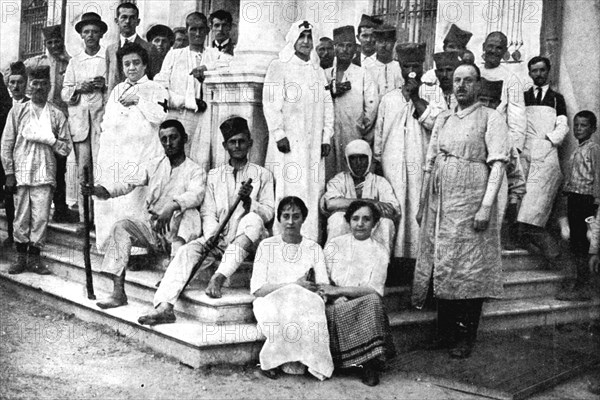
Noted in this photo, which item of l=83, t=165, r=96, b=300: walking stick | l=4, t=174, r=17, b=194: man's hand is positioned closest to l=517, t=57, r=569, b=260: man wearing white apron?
l=83, t=165, r=96, b=300: walking stick

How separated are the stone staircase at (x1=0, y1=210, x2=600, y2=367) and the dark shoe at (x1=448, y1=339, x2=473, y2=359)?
42 centimetres

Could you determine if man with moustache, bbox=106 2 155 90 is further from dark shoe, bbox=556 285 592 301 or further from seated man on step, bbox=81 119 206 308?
dark shoe, bbox=556 285 592 301

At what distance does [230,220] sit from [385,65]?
90.4 inches

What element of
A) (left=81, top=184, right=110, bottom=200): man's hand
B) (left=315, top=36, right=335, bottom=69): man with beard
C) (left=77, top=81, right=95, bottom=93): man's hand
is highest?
(left=315, top=36, right=335, bottom=69): man with beard

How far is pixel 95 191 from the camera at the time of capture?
19.7 feet

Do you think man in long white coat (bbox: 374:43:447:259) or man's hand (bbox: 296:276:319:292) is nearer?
man's hand (bbox: 296:276:319:292)

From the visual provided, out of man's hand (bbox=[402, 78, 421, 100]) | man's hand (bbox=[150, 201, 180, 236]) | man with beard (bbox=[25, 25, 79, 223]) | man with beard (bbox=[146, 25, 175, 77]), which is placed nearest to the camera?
man's hand (bbox=[150, 201, 180, 236])

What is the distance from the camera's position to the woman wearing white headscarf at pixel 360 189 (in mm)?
6211

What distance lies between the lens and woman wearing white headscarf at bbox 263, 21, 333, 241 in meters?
6.18

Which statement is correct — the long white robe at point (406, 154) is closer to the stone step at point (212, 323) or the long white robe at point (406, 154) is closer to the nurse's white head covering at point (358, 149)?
the nurse's white head covering at point (358, 149)

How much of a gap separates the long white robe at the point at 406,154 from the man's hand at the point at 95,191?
2.37 meters

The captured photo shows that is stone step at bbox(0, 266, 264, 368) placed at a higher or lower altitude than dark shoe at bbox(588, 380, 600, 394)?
higher

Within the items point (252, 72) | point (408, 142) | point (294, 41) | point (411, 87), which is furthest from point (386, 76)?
point (252, 72)

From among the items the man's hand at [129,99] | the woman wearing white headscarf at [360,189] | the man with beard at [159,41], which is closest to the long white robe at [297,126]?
the woman wearing white headscarf at [360,189]
